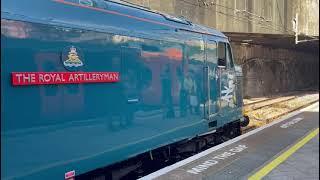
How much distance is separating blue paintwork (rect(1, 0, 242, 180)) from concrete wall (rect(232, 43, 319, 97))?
812 inches

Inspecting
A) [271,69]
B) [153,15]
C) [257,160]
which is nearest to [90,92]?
[153,15]

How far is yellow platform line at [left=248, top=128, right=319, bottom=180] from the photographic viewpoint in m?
7.09

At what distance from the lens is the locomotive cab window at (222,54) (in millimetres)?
9841

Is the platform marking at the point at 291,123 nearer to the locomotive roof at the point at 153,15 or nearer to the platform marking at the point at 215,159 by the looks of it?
the platform marking at the point at 215,159

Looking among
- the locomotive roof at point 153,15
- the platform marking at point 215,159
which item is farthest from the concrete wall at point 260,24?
the platform marking at point 215,159

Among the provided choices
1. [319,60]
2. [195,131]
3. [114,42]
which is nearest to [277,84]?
[319,60]

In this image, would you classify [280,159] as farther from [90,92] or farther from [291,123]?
[291,123]

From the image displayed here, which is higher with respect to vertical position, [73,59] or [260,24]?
[260,24]

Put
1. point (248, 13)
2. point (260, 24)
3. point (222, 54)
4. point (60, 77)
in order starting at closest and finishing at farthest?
point (60, 77) → point (222, 54) → point (248, 13) → point (260, 24)

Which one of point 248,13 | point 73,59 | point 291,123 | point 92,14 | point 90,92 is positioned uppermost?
point 248,13

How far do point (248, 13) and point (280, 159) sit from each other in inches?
644

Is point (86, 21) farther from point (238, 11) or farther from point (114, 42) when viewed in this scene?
point (238, 11)

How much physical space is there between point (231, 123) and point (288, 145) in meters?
1.70

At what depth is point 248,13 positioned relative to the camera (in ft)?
77.2
